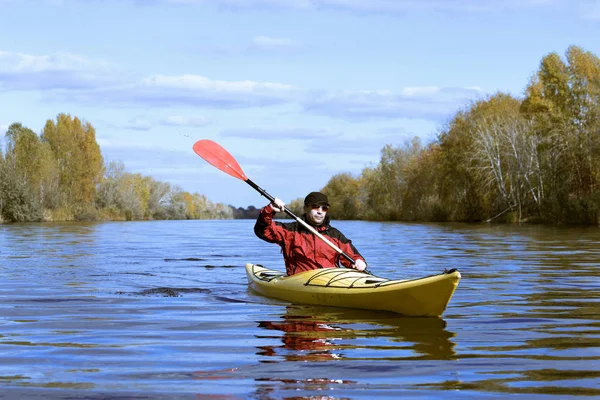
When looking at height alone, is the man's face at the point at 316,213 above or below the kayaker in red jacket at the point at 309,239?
above

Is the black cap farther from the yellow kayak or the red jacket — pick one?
Result: the yellow kayak

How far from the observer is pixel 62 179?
58312mm

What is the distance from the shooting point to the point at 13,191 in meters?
51.2

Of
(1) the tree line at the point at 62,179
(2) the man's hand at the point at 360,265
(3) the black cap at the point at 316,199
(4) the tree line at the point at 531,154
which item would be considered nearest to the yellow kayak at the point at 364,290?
(2) the man's hand at the point at 360,265

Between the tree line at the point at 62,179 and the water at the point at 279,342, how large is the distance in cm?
4309

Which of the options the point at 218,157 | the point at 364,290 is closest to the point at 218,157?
the point at 218,157

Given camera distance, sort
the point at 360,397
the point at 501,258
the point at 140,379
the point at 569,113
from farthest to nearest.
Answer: the point at 569,113
the point at 501,258
the point at 140,379
the point at 360,397

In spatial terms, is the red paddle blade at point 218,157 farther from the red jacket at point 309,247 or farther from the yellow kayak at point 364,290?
the red jacket at point 309,247

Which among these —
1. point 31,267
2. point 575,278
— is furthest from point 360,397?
point 31,267

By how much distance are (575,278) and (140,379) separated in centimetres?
784

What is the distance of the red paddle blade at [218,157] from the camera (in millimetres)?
→ 10547

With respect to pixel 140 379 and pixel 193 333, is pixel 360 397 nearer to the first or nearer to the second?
pixel 140 379

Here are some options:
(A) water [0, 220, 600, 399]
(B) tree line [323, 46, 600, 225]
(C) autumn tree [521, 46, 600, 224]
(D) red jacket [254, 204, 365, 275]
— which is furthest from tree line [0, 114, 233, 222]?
(D) red jacket [254, 204, 365, 275]

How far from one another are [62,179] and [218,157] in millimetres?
50244
